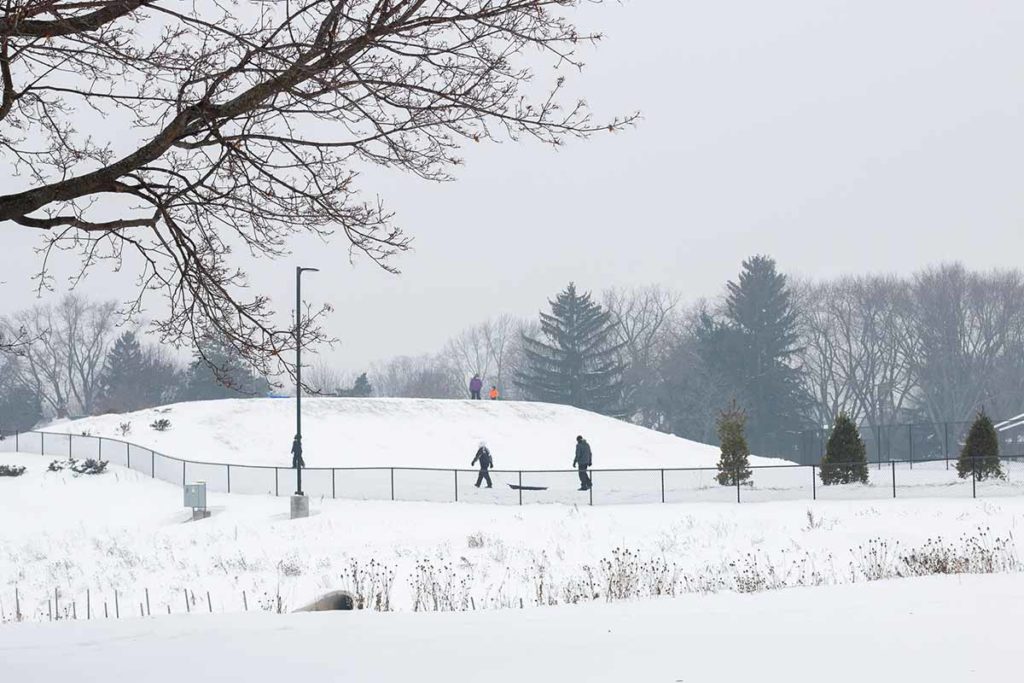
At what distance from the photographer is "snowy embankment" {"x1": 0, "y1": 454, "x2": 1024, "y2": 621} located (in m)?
16.5

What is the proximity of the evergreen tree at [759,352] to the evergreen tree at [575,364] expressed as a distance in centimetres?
784

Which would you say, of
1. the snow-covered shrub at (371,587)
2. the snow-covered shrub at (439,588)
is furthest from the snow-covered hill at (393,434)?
the snow-covered shrub at (439,588)

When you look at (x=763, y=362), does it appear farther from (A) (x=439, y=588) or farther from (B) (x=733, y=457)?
(A) (x=439, y=588)

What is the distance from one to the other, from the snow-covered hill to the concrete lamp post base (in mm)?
17880

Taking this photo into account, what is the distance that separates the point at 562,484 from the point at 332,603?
2613 centimetres

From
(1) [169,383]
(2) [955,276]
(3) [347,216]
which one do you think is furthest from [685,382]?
(3) [347,216]

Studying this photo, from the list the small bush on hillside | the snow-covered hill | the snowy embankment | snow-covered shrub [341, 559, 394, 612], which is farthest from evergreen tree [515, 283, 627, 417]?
snow-covered shrub [341, 559, 394, 612]

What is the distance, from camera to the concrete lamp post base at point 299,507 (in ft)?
92.9

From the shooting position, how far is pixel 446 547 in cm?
2177

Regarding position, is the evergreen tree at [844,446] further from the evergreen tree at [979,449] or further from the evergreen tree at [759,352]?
the evergreen tree at [759,352]

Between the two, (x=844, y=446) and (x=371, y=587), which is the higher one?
(x=844, y=446)

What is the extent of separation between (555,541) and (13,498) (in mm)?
20366

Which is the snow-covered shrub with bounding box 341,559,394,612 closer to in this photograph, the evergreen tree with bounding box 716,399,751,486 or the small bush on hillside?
the evergreen tree with bounding box 716,399,751,486

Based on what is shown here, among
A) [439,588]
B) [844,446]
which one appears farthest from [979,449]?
[439,588]
